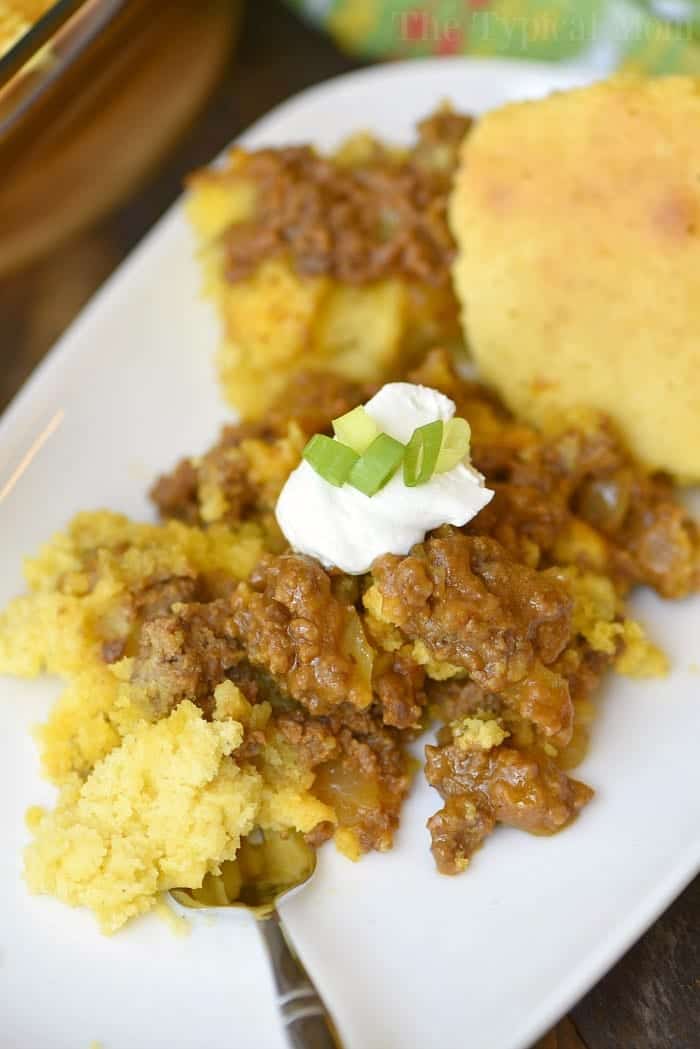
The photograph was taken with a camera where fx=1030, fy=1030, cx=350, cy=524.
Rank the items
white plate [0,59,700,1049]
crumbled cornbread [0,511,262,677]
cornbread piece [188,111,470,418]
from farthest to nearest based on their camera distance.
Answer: cornbread piece [188,111,470,418]
crumbled cornbread [0,511,262,677]
white plate [0,59,700,1049]

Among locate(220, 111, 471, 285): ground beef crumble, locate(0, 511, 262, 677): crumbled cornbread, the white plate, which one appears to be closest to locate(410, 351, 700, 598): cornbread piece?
the white plate

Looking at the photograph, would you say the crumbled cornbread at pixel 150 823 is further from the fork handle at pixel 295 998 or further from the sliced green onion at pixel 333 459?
the sliced green onion at pixel 333 459

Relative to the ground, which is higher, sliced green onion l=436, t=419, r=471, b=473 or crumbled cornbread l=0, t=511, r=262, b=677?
crumbled cornbread l=0, t=511, r=262, b=677

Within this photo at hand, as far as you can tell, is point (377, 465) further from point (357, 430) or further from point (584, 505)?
point (584, 505)

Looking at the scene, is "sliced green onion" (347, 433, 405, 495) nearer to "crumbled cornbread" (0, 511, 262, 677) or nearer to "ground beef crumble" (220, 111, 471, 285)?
"crumbled cornbread" (0, 511, 262, 677)

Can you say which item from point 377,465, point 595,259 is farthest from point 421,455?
point 595,259

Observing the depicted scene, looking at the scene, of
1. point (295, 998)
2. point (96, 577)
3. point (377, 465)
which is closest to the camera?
point (295, 998)

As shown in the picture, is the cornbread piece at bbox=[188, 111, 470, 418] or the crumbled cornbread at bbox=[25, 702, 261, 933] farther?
the cornbread piece at bbox=[188, 111, 470, 418]
